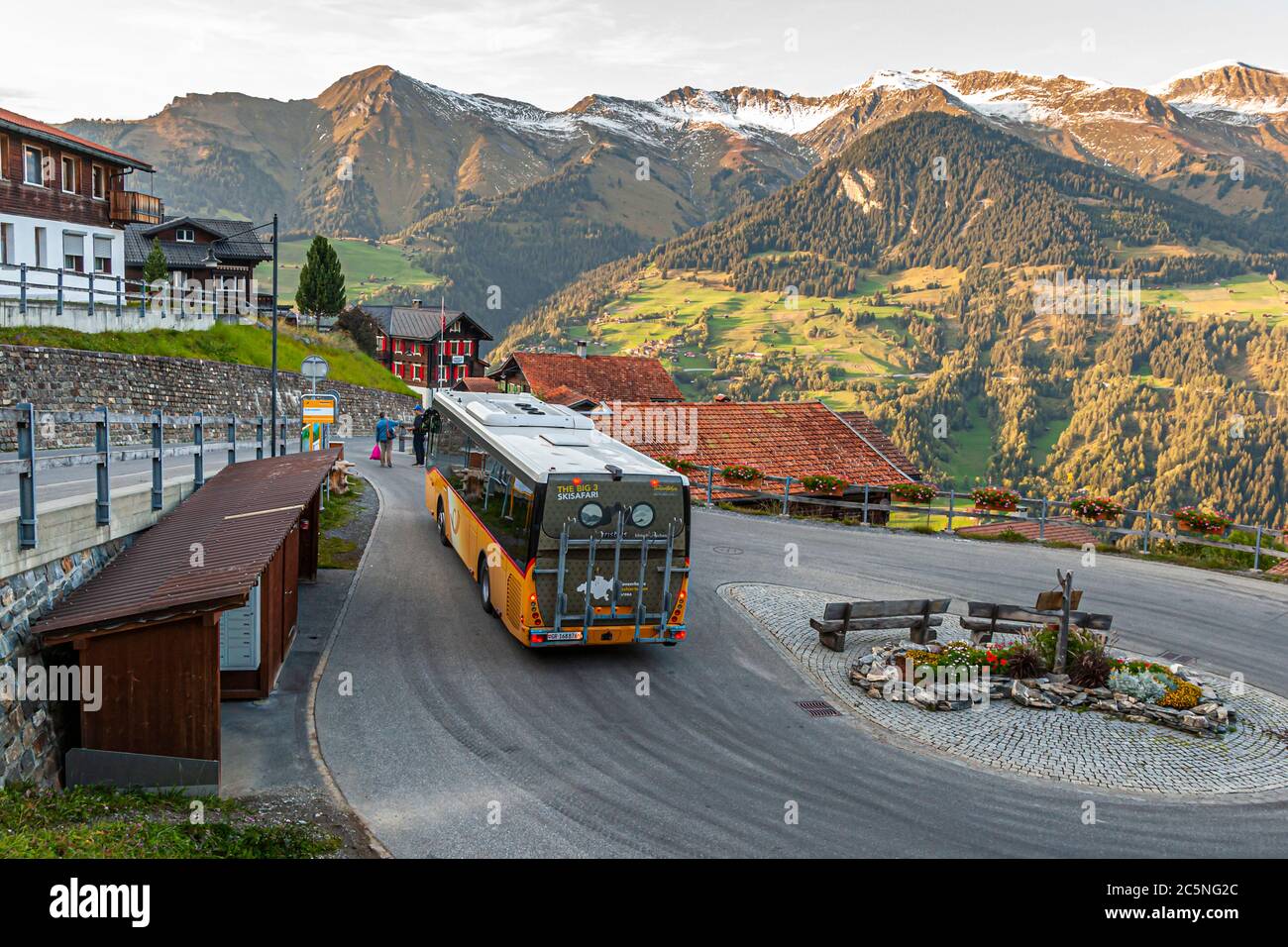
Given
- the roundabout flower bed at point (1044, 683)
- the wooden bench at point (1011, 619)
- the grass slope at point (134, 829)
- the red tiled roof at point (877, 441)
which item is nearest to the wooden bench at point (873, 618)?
the wooden bench at point (1011, 619)

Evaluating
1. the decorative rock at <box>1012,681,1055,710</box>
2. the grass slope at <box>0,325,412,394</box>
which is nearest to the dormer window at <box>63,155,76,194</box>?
the grass slope at <box>0,325,412,394</box>

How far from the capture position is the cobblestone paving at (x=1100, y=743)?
40.1ft

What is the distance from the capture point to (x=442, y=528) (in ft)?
78.4

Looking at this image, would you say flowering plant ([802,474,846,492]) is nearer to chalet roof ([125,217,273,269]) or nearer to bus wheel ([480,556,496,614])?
bus wheel ([480,556,496,614])

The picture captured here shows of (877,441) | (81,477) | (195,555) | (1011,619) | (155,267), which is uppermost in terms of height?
(155,267)

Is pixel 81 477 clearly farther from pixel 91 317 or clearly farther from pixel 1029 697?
pixel 91 317

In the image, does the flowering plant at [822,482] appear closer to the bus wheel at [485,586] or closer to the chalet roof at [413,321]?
the bus wheel at [485,586]

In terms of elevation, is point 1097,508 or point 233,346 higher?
point 233,346

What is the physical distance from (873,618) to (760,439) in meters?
23.9

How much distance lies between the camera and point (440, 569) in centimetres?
2123

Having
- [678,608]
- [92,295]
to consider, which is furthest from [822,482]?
[92,295]

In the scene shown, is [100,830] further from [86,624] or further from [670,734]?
[670,734]

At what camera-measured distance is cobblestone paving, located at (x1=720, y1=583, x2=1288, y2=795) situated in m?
12.2

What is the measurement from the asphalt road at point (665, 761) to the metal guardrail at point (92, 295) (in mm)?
17632
